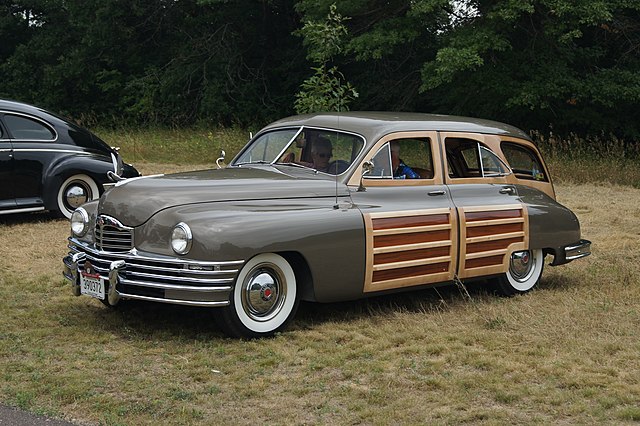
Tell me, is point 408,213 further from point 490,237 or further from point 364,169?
point 490,237

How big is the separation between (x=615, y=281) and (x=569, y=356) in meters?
2.85

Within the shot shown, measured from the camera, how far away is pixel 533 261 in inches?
340

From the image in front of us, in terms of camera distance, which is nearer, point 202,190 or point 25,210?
point 202,190

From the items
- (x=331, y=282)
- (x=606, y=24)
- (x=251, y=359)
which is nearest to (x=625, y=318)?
(x=331, y=282)

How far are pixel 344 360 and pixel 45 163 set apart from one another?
680cm

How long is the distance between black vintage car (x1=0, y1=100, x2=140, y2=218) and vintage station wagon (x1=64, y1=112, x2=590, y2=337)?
4.33 meters

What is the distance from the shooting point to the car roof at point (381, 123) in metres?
7.71

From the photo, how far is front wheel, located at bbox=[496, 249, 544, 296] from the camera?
8422mm

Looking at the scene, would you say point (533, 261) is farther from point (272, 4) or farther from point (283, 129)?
point (272, 4)

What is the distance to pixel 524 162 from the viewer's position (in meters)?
8.99

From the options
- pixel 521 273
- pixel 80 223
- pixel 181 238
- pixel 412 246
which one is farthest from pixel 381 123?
pixel 80 223

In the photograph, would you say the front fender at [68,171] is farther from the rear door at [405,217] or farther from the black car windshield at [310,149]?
the rear door at [405,217]

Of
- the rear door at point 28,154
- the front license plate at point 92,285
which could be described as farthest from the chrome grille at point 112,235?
the rear door at point 28,154

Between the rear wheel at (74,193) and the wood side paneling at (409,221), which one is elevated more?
the wood side paneling at (409,221)
